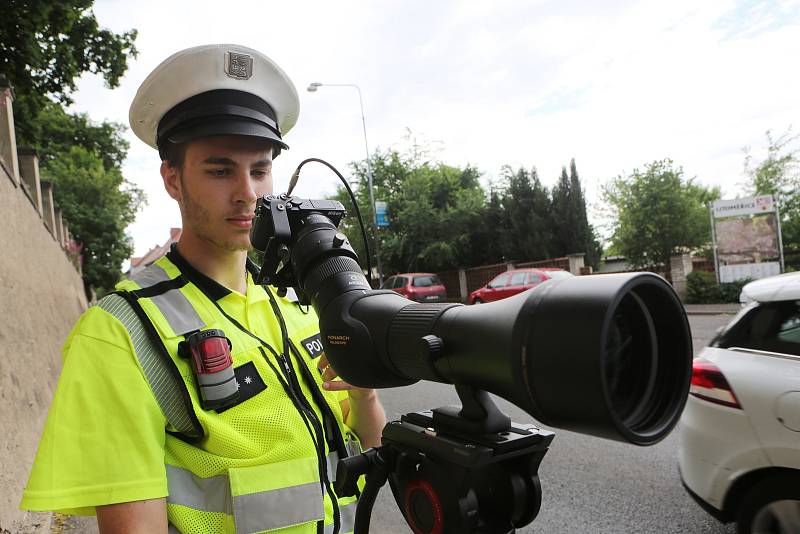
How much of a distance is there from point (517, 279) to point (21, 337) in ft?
40.0

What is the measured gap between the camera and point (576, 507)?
3.54 meters

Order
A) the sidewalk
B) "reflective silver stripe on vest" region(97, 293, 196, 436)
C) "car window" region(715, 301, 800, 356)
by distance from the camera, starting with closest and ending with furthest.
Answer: "reflective silver stripe on vest" region(97, 293, 196, 436)
"car window" region(715, 301, 800, 356)
the sidewalk

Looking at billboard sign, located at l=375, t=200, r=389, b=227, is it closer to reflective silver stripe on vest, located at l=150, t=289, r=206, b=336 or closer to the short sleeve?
reflective silver stripe on vest, located at l=150, t=289, r=206, b=336

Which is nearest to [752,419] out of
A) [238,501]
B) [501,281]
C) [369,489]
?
[369,489]

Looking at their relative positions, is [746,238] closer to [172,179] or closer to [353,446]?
[353,446]

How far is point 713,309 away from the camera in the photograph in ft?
45.2

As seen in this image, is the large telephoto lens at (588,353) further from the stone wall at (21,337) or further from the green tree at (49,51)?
the green tree at (49,51)

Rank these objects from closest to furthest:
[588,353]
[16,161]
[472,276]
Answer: [588,353]
[16,161]
[472,276]

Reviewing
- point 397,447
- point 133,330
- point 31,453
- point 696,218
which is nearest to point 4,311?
point 31,453

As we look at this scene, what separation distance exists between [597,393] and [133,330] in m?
0.94

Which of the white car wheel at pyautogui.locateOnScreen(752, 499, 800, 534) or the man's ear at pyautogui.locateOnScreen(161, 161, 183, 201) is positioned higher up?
the man's ear at pyautogui.locateOnScreen(161, 161, 183, 201)

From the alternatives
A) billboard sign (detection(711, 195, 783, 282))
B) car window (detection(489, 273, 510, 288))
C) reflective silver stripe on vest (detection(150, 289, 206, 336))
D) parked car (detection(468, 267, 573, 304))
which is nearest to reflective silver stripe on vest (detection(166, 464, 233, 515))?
reflective silver stripe on vest (detection(150, 289, 206, 336))

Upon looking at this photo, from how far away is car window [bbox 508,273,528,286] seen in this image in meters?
14.8

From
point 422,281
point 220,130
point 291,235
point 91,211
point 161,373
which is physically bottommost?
point 422,281
